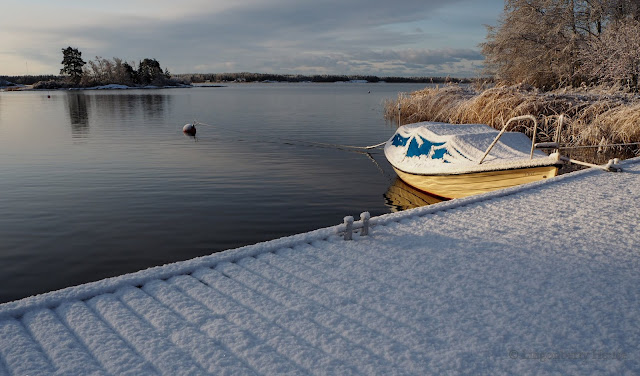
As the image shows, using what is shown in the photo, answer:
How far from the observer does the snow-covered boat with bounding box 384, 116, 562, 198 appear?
9.45 metres

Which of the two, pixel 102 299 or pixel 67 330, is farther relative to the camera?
pixel 102 299

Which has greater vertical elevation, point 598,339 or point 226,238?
point 598,339

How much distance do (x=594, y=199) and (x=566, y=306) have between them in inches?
182

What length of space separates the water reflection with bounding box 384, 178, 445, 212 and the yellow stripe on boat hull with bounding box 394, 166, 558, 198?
11.8 inches

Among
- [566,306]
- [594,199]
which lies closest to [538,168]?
[594,199]

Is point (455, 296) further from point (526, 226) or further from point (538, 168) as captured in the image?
point (538, 168)

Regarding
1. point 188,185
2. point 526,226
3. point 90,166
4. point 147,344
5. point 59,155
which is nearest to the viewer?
point 147,344

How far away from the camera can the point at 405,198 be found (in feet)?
43.0

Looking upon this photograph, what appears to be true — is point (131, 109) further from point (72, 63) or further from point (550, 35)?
point (72, 63)

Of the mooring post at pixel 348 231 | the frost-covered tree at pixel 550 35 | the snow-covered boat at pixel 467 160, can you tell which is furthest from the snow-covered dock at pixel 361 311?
the frost-covered tree at pixel 550 35

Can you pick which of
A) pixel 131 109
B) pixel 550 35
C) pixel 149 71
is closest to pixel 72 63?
pixel 149 71

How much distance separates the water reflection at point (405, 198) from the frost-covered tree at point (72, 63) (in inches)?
5578

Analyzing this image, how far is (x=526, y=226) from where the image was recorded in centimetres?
595

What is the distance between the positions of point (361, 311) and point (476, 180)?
7703 mm
